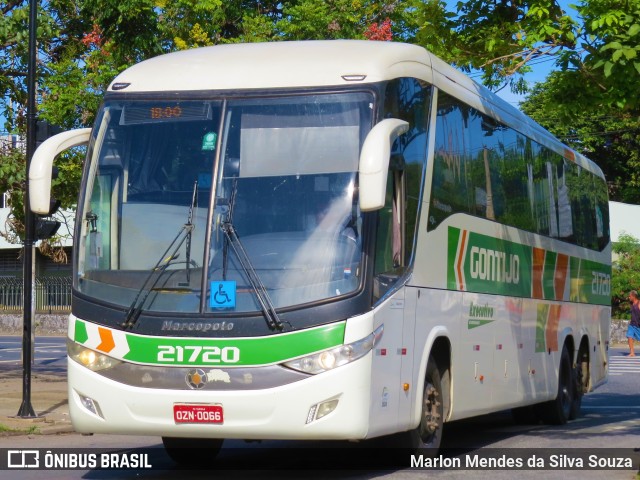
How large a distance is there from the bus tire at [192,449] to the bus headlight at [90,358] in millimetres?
1716

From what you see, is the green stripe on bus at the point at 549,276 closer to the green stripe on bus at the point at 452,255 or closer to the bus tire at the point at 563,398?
the bus tire at the point at 563,398

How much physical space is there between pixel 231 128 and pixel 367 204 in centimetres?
161

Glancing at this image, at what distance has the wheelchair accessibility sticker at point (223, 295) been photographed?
9.02 metres

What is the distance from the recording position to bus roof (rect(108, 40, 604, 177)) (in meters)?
9.70

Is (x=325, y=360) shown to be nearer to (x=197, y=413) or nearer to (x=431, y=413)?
(x=197, y=413)

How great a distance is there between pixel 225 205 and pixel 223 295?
0.76 m

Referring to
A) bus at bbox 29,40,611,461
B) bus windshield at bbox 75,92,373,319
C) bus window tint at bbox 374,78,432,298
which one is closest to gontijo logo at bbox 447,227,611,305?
bus at bbox 29,40,611,461

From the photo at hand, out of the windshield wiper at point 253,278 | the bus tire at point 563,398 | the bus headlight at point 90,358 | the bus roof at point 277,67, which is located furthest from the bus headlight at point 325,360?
the bus tire at point 563,398

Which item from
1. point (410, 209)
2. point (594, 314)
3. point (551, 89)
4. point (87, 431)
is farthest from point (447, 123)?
point (594, 314)

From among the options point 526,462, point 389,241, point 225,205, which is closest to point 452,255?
point 389,241

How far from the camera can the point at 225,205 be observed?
930 cm

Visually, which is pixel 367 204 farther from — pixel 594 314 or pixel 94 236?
pixel 594 314

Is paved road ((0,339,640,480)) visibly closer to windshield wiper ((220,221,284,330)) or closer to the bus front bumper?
the bus front bumper

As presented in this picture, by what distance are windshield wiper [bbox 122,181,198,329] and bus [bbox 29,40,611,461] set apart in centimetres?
1
